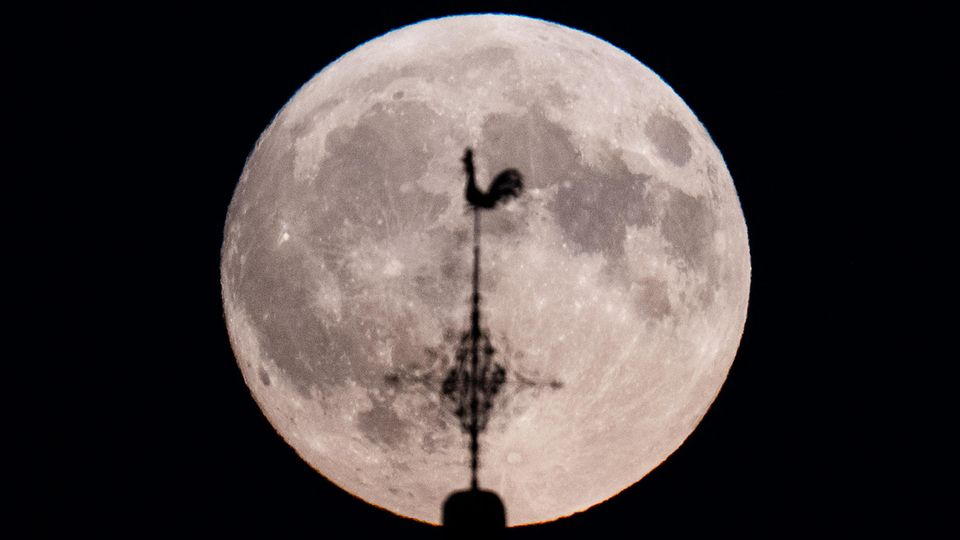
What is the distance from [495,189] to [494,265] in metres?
0.43

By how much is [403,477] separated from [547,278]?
5.48 ft

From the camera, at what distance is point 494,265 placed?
3.79 m

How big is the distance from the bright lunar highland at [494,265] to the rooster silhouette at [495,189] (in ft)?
0.14

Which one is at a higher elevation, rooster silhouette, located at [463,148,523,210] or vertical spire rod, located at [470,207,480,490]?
rooster silhouette, located at [463,148,523,210]

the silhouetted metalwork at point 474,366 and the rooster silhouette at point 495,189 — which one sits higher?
the rooster silhouette at point 495,189

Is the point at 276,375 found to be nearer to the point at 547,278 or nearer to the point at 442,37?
the point at 547,278

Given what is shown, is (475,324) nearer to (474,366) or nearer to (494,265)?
(474,366)

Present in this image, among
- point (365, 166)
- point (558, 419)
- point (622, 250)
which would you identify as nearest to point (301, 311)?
point (365, 166)

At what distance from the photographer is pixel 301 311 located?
13.6ft

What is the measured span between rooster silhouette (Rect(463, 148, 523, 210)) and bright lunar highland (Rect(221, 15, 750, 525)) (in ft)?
0.14

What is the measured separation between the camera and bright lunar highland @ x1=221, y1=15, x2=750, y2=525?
386cm

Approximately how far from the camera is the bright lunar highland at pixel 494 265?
3855 millimetres

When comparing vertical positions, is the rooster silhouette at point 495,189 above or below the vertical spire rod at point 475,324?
above

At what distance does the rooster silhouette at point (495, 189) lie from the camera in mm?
3811
